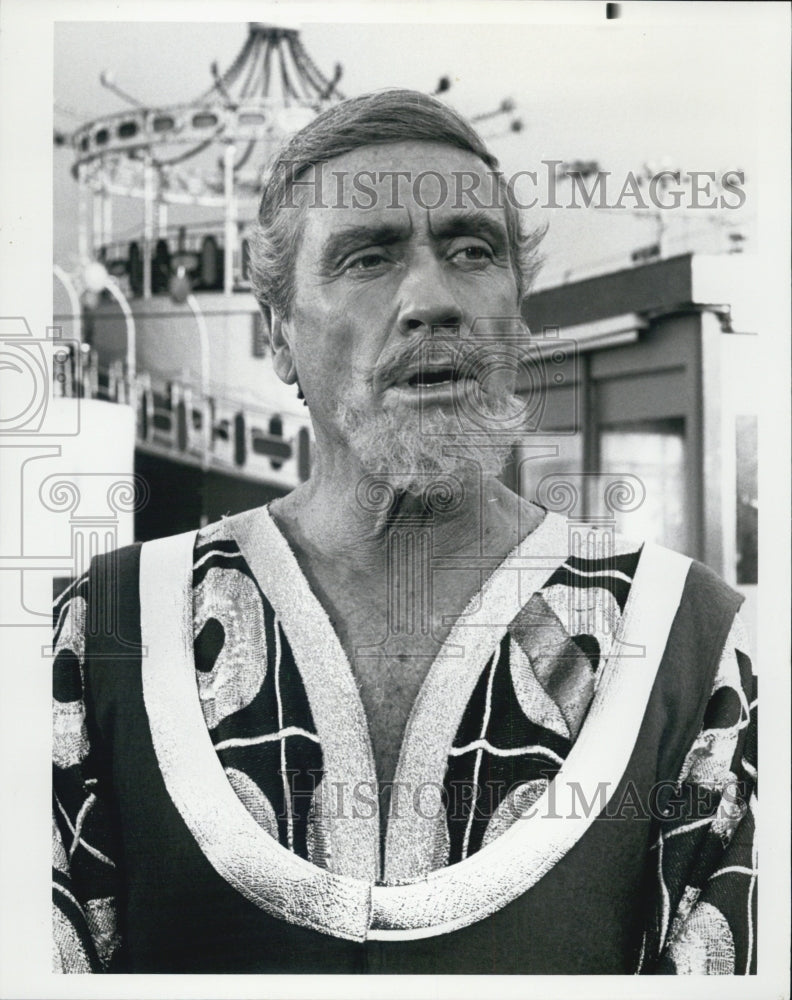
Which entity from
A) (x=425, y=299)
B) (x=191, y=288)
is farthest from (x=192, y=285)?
(x=425, y=299)

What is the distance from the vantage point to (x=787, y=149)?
1.99 m

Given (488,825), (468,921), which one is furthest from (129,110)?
(468,921)

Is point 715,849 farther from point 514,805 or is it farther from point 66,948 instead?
point 66,948

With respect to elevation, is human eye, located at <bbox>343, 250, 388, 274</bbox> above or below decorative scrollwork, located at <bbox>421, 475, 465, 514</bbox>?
above

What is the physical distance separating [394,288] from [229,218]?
362mm

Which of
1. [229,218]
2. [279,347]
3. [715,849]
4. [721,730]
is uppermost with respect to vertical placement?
[229,218]

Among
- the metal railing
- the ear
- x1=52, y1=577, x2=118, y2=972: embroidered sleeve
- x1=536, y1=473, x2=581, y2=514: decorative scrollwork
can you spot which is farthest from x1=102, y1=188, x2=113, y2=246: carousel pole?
x1=536, y1=473, x2=581, y2=514: decorative scrollwork

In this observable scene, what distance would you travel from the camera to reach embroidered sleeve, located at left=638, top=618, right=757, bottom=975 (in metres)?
1.82

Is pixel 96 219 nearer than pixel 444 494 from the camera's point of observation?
No

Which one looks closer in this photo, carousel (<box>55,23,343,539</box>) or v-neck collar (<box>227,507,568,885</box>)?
v-neck collar (<box>227,507,568,885</box>)

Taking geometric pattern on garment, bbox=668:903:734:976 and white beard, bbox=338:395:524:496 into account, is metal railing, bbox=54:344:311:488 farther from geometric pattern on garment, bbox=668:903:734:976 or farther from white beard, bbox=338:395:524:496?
geometric pattern on garment, bbox=668:903:734:976

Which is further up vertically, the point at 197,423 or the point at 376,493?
the point at 197,423

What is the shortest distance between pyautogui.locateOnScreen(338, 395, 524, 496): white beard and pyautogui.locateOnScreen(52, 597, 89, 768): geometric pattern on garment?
59cm

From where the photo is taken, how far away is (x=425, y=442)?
184cm
